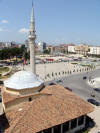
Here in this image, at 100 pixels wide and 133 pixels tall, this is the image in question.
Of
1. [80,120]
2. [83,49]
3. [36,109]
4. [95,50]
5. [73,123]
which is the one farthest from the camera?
[83,49]

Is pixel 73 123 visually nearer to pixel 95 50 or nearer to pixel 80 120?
pixel 80 120

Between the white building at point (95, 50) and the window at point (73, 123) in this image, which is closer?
the window at point (73, 123)

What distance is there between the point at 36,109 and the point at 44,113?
964 mm

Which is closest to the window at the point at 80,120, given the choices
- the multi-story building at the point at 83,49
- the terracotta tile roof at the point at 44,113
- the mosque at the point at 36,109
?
the mosque at the point at 36,109

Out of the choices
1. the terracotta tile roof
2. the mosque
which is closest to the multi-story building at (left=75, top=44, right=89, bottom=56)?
the terracotta tile roof

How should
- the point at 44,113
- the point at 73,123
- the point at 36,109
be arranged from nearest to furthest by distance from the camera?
the point at 44,113 < the point at 36,109 < the point at 73,123

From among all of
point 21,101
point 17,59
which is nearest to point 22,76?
point 21,101

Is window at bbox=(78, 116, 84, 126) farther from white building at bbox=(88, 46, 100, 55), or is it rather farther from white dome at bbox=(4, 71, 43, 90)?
white building at bbox=(88, 46, 100, 55)

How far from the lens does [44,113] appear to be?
43.5ft

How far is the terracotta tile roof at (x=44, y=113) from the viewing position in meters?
11.8

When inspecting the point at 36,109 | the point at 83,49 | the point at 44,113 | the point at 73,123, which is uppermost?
the point at 83,49

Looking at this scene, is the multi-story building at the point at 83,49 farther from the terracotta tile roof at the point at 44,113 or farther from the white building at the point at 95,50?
the terracotta tile roof at the point at 44,113

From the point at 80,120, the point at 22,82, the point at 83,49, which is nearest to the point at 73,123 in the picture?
the point at 80,120

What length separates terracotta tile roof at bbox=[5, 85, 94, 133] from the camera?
1182 cm
